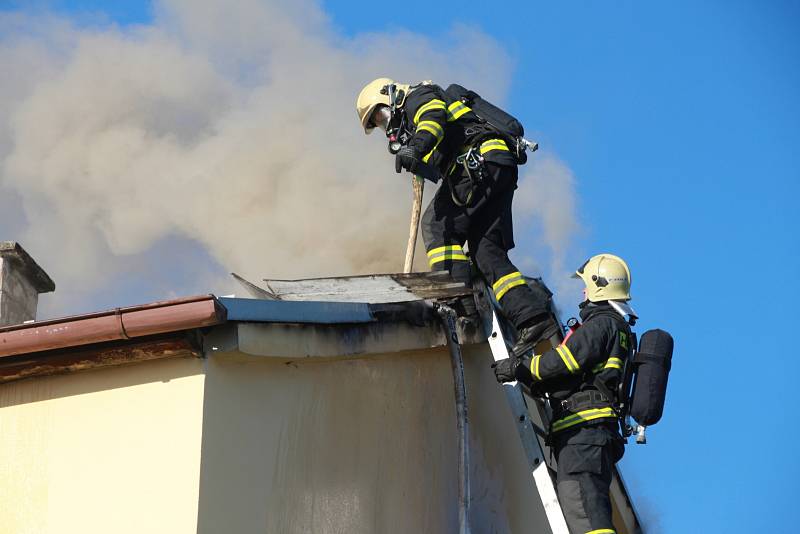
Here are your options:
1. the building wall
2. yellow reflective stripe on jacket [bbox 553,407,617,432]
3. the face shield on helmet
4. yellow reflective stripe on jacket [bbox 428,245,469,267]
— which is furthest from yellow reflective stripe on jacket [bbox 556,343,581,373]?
the face shield on helmet

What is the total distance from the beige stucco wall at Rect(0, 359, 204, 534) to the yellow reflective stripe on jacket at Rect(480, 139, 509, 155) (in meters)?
2.67

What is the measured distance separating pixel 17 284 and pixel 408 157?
3.05 metres

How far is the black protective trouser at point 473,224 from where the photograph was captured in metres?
6.79

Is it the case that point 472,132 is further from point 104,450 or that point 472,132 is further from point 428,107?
point 104,450

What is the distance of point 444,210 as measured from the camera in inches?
275

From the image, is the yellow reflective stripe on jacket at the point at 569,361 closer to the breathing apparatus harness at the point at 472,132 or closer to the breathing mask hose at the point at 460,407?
the breathing mask hose at the point at 460,407

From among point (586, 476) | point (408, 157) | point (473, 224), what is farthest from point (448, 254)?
point (586, 476)

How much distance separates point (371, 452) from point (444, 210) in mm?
1638

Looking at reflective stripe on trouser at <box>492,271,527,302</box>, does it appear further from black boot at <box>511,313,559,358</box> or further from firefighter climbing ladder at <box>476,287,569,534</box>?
black boot at <box>511,313,559,358</box>

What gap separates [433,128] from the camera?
671cm

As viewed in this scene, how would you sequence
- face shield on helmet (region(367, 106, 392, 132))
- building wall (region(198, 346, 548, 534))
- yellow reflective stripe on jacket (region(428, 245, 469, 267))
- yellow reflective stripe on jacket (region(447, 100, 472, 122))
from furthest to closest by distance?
face shield on helmet (region(367, 106, 392, 132)), yellow reflective stripe on jacket (region(447, 100, 472, 122)), yellow reflective stripe on jacket (region(428, 245, 469, 267)), building wall (region(198, 346, 548, 534))

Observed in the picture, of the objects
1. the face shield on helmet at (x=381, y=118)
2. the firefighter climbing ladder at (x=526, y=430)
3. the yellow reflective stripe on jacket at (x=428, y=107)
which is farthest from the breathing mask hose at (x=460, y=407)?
the face shield on helmet at (x=381, y=118)

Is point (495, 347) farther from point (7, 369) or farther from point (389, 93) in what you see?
point (7, 369)

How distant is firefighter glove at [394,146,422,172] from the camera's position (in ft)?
21.4
